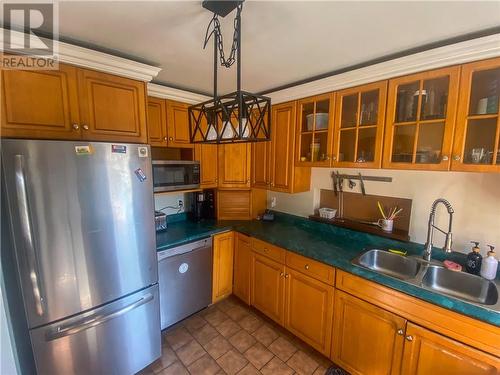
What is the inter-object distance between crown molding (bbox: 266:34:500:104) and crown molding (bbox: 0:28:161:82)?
1.25 m

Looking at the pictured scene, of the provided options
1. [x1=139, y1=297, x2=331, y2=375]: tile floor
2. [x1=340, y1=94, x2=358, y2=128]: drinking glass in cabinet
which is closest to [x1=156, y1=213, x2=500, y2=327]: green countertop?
[x1=139, y1=297, x2=331, y2=375]: tile floor

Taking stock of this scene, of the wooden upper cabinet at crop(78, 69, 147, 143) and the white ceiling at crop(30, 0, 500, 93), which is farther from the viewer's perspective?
the wooden upper cabinet at crop(78, 69, 147, 143)

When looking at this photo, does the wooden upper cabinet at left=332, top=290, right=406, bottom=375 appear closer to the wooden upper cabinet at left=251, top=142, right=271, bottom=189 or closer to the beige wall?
the beige wall

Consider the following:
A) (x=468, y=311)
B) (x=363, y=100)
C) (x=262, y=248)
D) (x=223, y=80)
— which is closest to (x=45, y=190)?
(x=223, y=80)

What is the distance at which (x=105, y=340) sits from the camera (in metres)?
1.48

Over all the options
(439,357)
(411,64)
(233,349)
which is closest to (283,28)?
(411,64)

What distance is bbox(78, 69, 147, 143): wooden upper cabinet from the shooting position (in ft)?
4.75

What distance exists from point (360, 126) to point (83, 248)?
2.06m

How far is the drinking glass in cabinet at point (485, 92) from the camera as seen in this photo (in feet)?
4.12

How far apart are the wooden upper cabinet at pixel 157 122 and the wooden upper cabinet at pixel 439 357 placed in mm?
2302

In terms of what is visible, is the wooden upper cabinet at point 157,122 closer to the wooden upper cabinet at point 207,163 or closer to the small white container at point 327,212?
the wooden upper cabinet at point 207,163

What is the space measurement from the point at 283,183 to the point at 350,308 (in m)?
1.19

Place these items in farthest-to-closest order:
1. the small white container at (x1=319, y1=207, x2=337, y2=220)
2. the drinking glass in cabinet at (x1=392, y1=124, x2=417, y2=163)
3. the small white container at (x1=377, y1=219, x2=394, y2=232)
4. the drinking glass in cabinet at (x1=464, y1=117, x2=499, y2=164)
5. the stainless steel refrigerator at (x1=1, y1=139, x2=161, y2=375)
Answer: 1. the small white container at (x1=319, y1=207, x2=337, y2=220)
2. the small white container at (x1=377, y1=219, x2=394, y2=232)
3. the drinking glass in cabinet at (x1=392, y1=124, x2=417, y2=163)
4. the drinking glass in cabinet at (x1=464, y1=117, x2=499, y2=164)
5. the stainless steel refrigerator at (x1=1, y1=139, x2=161, y2=375)

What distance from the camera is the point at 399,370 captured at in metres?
1.40
